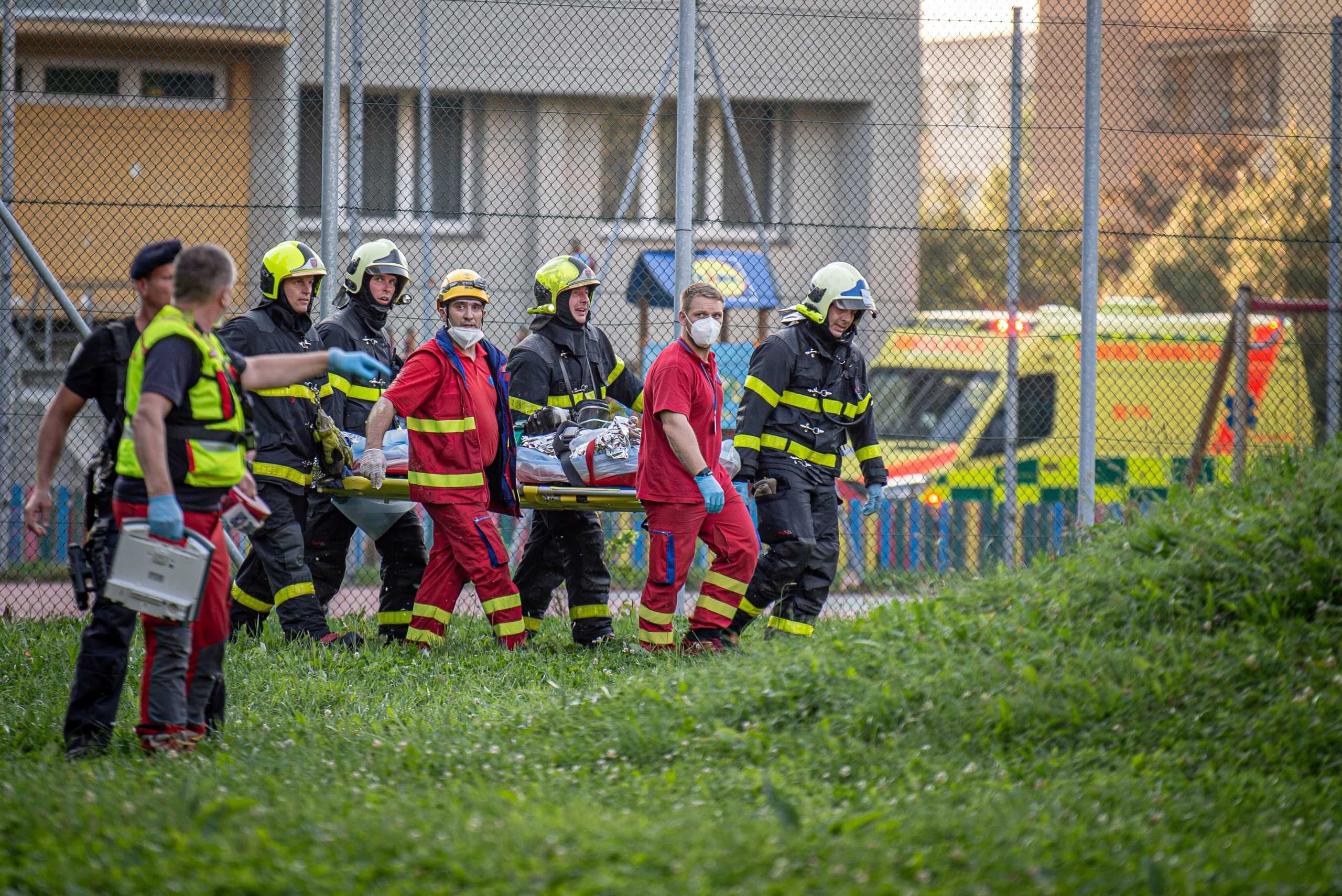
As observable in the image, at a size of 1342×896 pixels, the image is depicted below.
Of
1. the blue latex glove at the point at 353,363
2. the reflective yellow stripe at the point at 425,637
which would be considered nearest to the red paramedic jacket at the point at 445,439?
the reflective yellow stripe at the point at 425,637

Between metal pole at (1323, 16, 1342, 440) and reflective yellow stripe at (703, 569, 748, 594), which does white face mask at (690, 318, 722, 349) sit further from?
metal pole at (1323, 16, 1342, 440)

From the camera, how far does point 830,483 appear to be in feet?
23.7

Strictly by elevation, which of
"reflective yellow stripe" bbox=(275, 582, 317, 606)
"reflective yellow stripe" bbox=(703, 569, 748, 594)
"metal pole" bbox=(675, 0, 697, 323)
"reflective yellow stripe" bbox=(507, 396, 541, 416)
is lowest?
"reflective yellow stripe" bbox=(275, 582, 317, 606)

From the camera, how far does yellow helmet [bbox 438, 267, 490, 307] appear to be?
23.4 feet

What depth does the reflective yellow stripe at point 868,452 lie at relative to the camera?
7.49 metres

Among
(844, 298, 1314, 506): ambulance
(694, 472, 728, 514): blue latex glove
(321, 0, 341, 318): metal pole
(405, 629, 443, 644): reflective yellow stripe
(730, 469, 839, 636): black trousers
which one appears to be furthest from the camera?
(844, 298, 1314, 506): ambulance

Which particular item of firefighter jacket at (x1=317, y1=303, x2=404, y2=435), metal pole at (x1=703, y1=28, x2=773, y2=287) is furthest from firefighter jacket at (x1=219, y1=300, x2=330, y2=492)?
metal pole at (x1=703, y1=28, x2=773, y2=287)

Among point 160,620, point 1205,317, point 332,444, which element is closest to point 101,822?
point 160,620

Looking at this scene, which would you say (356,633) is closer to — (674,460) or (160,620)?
(674,460)

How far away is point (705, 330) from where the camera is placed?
6844mm

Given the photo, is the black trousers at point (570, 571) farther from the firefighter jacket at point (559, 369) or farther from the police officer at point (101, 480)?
the police officer at point (101, 480)

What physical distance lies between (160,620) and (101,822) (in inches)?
43.8

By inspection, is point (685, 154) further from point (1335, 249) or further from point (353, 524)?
point (1335, 249)

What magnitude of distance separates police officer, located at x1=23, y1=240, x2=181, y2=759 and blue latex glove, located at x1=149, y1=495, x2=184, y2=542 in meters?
0.41
